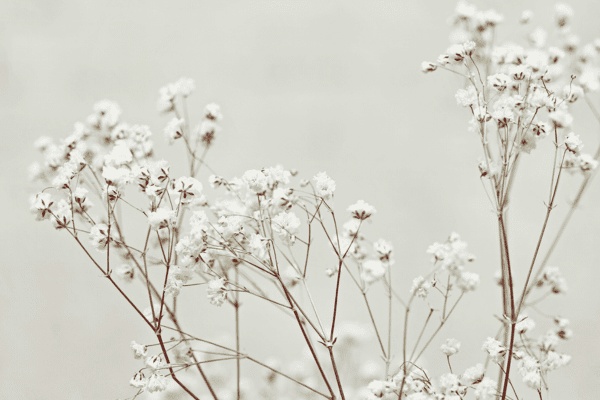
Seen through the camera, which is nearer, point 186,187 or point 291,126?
point 186,187

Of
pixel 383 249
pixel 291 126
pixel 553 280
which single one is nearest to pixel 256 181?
pixel 383 249

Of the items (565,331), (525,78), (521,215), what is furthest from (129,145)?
(521,215)

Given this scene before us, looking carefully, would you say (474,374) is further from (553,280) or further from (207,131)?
(207,131)

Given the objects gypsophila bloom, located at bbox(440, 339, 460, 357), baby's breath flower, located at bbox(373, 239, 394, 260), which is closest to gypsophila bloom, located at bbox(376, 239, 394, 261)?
baby's breath flower, located at bbox(373, 239, 394, 260)

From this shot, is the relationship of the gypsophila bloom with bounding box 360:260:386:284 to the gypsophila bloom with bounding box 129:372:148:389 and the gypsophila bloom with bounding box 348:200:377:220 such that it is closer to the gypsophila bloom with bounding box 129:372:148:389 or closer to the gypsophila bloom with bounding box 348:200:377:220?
the gypsophila bloom with bounding box 348:200:377:220

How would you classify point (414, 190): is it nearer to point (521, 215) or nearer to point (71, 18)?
point (521, 215)

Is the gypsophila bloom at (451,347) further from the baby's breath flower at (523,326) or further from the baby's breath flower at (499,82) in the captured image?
the baby's breath flower at (499,82)
